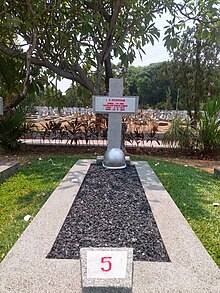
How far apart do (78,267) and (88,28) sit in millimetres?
6126

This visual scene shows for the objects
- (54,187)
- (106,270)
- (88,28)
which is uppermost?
(88,28)

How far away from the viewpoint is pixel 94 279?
163cm

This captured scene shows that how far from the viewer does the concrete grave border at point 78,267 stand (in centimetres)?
186

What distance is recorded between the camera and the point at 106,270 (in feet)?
5.61

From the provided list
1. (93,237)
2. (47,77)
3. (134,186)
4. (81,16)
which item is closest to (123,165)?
(134,186)

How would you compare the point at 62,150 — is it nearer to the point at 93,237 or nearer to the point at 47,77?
the point at 47,77

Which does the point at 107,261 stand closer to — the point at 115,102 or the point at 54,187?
the point at 54,187

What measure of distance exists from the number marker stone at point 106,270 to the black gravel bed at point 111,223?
0.48m

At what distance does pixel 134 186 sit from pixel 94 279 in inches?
103

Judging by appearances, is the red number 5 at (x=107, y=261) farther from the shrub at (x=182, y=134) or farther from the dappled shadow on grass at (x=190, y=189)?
the shrub at (x=182, y=134)

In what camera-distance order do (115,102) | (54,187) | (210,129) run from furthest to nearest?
1. (210,129)
2. (115,102)
3. (54,187)

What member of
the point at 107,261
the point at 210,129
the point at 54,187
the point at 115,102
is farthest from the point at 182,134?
the point at 107,261

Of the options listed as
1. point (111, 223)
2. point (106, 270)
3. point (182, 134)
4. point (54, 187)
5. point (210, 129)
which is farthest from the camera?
point (182, 134)

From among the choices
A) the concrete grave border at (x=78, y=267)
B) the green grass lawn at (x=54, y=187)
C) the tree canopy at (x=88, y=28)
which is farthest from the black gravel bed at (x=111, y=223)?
the tree canopy at (x=88, y=28)
